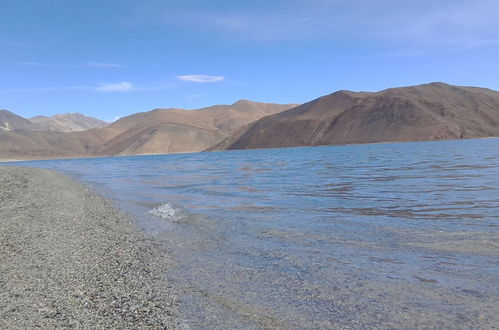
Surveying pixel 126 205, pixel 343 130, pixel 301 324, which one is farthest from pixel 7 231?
pixel 343 130

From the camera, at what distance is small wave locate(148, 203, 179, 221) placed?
40.4 feet

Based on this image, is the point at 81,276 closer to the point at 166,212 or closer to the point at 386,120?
the point at 166,212

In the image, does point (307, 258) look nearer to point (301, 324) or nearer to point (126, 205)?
point (301, 324)

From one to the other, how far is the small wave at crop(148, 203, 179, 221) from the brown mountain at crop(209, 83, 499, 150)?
126185 mm

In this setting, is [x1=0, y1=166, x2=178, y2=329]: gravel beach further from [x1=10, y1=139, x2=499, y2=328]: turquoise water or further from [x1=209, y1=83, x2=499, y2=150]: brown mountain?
[x1=209, y1=83, x2=499, y2=150]: brown mountain

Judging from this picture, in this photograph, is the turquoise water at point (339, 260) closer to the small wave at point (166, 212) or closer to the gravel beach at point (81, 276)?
the small wave at point (166, 212)

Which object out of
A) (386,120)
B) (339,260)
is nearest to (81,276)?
(339,260)

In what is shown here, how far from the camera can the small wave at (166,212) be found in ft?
40.4

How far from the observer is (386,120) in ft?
468

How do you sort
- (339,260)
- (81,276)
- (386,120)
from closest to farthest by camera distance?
(81,276) → (339,260) → (386,120)

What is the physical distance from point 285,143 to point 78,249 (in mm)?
157444

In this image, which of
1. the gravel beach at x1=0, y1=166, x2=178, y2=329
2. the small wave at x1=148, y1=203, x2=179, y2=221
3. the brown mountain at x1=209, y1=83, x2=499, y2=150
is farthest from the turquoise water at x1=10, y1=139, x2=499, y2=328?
the brown mountain at x1=209, y1=83, x2=499, y2=150

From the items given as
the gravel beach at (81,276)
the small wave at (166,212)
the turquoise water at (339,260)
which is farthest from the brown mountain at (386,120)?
the gravel beach at (81,276)

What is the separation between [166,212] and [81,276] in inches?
284
